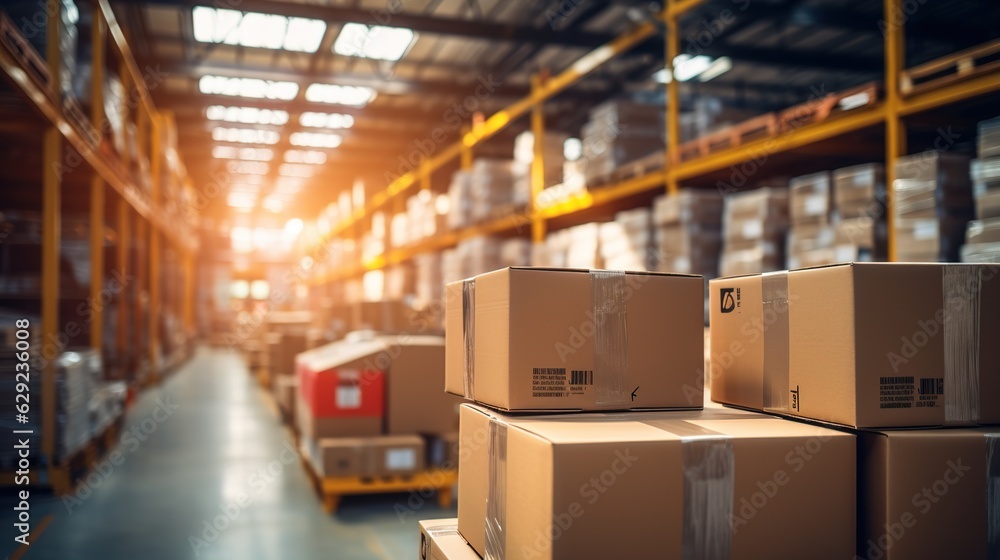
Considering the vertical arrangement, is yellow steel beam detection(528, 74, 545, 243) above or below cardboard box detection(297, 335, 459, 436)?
above

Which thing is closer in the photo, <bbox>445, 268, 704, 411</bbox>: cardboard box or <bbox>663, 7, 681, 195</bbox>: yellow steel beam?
<bbox>445, 268, 704, 411</bbox>: cardboard box

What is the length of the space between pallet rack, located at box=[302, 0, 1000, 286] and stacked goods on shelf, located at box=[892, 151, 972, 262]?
0.29 ft

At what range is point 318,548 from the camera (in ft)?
12.0

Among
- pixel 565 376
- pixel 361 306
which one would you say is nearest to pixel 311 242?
pixel 361 306

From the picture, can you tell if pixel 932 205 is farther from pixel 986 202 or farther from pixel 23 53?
pixel 23 53

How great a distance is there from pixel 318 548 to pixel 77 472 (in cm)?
271

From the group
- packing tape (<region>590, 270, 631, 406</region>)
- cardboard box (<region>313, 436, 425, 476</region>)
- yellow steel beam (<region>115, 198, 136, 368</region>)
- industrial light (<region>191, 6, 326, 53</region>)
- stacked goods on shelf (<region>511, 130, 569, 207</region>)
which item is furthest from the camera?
industrial light (<region>191, 6, 326, 53</region>)

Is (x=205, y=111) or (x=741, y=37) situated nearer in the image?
(x=741, y=37)

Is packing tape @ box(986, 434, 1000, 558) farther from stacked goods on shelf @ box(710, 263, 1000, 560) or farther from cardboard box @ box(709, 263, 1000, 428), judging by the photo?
cardboard box @ box(709, 263, 1000, 428)

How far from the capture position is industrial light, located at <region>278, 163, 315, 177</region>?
19.0m

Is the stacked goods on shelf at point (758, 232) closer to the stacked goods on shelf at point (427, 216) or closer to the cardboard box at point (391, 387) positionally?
the cardboard box at point (391, 387)

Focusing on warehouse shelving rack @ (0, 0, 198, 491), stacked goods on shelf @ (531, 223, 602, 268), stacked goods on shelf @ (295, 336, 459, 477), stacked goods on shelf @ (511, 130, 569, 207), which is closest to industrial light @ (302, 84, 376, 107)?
warehouse shelving rack @ (0, 0, 198, 491)

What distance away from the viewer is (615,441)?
63.4 inches

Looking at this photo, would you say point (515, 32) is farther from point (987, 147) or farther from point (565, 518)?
point (565, 518)
